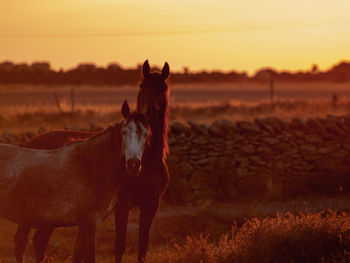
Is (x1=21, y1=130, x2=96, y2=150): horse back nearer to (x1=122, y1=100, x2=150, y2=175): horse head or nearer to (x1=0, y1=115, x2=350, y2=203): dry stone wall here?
(x1=122, y1=100, x2=150, y2=175): horse head

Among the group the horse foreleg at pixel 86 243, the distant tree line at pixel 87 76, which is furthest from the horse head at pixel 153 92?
the distant tree line at pixel 87 76

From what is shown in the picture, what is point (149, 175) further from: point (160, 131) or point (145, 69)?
point (145, 69)

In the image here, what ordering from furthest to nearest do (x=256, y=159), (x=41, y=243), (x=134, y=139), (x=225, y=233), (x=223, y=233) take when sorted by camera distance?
(x=256, y=159) → (x=223, y=233) → (x=225, y=233) → (x=41, y=243) → (x=134, y=139)

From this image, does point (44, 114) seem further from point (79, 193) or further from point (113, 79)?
point (113, 79)

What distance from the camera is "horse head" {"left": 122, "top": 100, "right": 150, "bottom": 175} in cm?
529

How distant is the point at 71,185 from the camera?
5738 millimetres

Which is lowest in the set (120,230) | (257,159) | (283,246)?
(283,246)

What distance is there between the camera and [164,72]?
22.3ft

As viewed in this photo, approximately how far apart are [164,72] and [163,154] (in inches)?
38.8

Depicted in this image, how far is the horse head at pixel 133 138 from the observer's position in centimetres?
529

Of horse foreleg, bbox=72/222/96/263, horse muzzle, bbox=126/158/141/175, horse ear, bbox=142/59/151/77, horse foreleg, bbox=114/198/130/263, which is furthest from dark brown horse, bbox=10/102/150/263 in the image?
horse ear, bbox=142/59/151/77

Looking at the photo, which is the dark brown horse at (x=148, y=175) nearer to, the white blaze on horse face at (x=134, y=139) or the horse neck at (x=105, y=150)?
the horse neck at (x=105, y=150)

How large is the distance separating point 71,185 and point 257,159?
8.02 m

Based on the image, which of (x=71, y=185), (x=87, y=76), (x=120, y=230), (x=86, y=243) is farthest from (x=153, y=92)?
(x=87, y=76)
